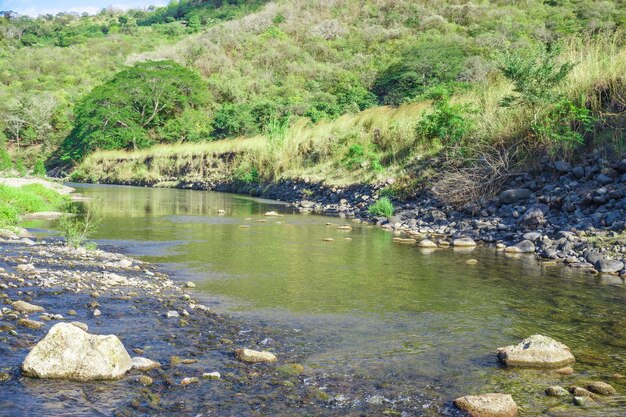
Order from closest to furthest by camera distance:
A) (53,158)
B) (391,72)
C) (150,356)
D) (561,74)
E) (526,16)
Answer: (150,356), (561,74), (391,72), (53,158), (526,16)

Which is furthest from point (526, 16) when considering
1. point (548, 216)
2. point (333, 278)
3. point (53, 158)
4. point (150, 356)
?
point (150, 356)

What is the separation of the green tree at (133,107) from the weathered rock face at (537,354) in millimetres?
38033

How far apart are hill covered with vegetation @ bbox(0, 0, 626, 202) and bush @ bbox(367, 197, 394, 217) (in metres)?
0.93

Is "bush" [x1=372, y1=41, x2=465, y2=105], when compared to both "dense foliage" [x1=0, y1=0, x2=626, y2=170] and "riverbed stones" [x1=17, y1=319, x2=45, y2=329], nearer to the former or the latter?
"dense foliage" [x1=0, y1=0, x2=626, y2=170]

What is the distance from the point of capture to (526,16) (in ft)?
166

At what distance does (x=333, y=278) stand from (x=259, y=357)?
310 centimetres

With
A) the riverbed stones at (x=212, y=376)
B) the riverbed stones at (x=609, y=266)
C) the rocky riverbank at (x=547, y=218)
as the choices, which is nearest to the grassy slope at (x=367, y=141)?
the rocky riverbank at (x=547, y=218)

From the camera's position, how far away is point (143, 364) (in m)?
3.81

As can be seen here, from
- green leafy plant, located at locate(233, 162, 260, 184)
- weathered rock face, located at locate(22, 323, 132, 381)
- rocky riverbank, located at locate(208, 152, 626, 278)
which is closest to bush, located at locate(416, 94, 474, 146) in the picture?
rocky riverbank, located at locate(208, 152, 626, 278)

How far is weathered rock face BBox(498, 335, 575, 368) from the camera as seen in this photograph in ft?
13.6

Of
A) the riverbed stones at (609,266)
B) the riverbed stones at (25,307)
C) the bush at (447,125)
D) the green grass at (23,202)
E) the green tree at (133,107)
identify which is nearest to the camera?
the riverbed stones at (25,307)

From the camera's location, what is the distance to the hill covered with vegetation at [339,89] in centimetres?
1230

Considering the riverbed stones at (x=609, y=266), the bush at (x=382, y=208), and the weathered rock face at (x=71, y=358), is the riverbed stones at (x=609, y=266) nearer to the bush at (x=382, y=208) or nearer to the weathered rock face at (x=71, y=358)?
the bush at (x=382, y=208)

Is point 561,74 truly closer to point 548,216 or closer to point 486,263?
point 548,216
